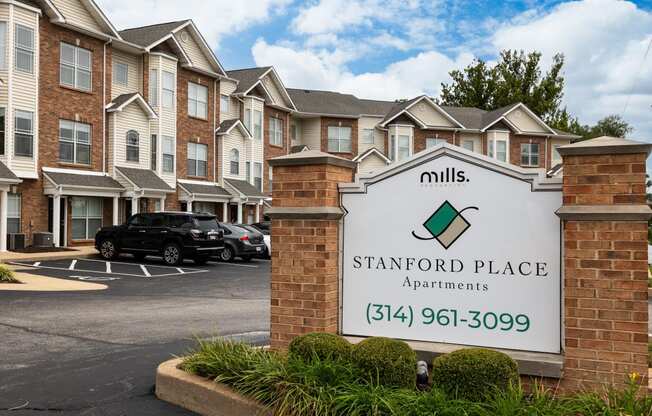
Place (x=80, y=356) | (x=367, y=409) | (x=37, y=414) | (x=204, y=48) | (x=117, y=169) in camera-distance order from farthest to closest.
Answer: (x=204, y=48)
(x=117, y=169)
(x=80, y=356)
(x=37, y=414)
(x=367, y=409)

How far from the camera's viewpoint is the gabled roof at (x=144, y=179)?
28391 mm

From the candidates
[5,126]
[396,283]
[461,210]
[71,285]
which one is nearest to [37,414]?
[396,283]

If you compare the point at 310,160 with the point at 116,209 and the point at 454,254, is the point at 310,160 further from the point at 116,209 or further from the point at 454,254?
the point at 116,209

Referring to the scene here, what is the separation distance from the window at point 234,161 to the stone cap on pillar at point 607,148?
3227 centimetres

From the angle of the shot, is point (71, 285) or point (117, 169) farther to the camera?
point (117, 169)

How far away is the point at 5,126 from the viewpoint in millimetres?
24016

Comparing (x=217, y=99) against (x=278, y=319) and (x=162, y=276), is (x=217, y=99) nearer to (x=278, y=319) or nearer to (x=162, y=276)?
(x=162, y=276)

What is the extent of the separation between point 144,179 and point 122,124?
269cm

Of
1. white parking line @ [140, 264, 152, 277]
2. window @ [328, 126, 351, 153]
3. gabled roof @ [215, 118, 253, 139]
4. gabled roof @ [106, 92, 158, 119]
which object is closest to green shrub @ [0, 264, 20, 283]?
white parking line @ [140, 264, 152, 277]

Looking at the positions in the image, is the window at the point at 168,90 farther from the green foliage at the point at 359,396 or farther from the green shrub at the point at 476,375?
the green shrub at the point at 476,375

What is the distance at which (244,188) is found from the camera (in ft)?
119

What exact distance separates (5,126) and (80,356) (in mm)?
19316

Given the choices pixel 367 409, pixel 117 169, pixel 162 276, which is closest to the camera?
pixel 367 409

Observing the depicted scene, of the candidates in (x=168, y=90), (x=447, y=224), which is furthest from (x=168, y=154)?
(x=447, y=224)
